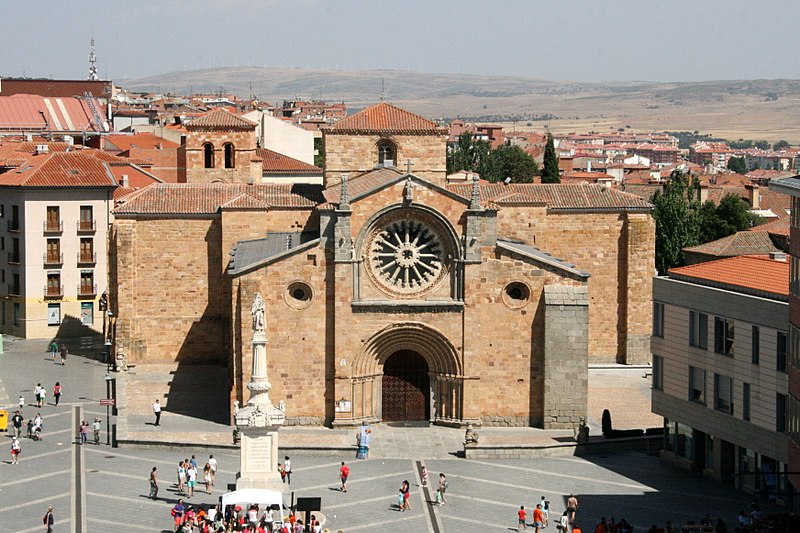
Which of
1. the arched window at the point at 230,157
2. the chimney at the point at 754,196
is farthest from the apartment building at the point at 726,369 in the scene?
the chimney at the point at 754,196

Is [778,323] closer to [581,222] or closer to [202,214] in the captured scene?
[581,222]

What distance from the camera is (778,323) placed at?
182ft

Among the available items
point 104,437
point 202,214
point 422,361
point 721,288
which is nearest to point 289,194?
point 202,214

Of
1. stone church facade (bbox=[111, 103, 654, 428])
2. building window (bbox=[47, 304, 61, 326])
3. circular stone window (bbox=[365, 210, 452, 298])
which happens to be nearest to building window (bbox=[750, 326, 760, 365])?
stone church facade (bbox=[111, 103, 654, 428])

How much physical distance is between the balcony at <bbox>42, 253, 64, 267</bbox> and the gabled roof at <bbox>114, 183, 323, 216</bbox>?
1045cm

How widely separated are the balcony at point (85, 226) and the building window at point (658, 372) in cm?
3858

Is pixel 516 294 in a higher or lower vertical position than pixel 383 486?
higher

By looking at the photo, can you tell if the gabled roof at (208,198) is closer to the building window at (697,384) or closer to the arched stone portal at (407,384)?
the arched stone portal at (407,384)

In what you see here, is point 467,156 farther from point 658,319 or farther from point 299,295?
point 658,319

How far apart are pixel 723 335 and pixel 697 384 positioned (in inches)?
106

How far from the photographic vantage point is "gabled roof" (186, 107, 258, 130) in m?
93.7

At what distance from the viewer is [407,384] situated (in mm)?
70438

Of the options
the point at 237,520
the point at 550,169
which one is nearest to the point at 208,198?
the point at 237,520

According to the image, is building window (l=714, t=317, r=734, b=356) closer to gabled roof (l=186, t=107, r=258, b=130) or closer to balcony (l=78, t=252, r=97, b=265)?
gabled roof (l=186, t=107, r=258, b=130)
